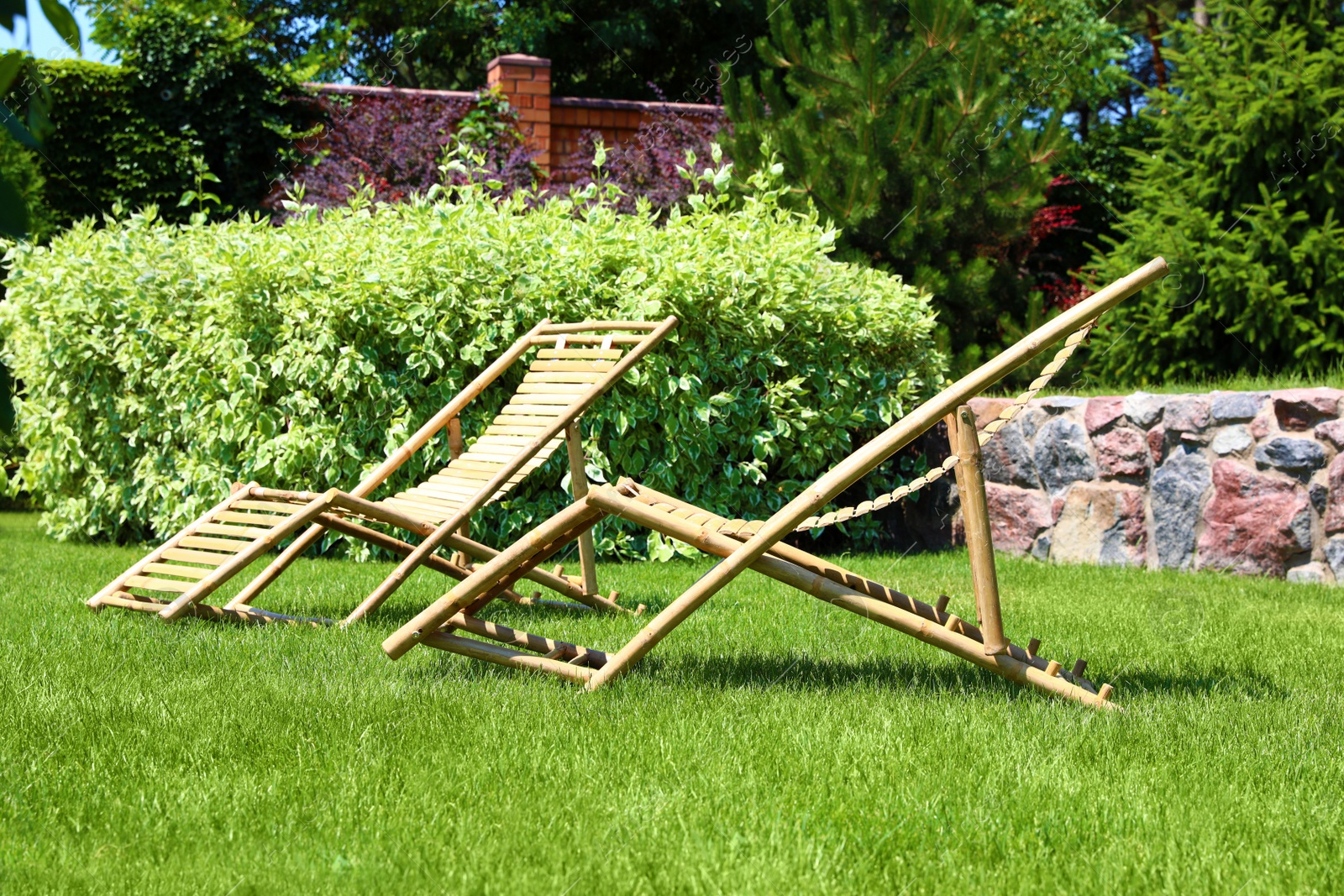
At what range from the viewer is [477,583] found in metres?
3.18

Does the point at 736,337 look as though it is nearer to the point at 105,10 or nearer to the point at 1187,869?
the point at 1187,869

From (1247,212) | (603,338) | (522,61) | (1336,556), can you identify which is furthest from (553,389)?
(522,61)

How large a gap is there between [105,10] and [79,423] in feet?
25.8

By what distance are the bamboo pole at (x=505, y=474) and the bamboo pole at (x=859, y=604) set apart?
1052 mm

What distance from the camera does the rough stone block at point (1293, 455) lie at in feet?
17.5

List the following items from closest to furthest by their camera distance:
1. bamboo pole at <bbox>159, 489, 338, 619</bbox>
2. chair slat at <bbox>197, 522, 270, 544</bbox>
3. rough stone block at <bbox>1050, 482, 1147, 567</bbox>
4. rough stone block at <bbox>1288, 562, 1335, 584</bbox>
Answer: bamboo pole at <bbox>159, 489, 338, 619</bbox>, chair slat at <bbox>197, 522, 270, 544</bbox>, rough stone block at <bbox>1288, 562, 1335, 584</bbox>, rough stone block at <bbox>1050, 482, 1147, 567</bbox>

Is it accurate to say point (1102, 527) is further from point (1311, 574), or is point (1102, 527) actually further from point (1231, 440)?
point (1311, 574)

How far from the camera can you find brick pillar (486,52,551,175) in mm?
12109

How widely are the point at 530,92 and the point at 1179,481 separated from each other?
8.28m

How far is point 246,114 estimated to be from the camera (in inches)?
450

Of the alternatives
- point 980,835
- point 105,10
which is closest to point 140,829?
point 980,835

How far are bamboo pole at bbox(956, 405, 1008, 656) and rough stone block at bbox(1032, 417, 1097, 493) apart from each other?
3344 millimetres

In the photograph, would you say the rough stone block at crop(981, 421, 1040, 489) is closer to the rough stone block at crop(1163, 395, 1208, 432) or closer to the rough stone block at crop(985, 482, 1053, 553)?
the rough stone block at crop(985, 482, 1053, 553)

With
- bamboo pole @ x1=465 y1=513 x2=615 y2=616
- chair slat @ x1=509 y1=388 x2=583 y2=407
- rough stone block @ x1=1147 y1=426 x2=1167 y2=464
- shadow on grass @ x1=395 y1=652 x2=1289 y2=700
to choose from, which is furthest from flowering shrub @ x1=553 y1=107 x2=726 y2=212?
shadow on grass @ x1=395 y1=652 x2=1289 y2=700
